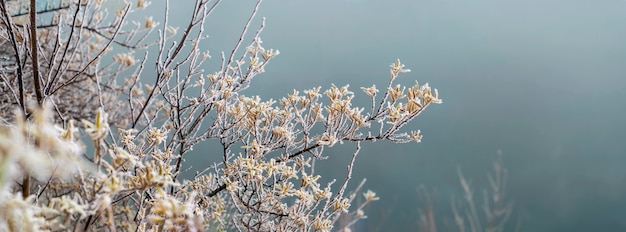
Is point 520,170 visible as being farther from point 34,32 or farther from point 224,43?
point 34,32

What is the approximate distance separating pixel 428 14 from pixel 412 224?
4.17 metres

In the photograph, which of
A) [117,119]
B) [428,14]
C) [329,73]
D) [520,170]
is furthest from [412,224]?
[117,119]

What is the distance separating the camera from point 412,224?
1055 cm

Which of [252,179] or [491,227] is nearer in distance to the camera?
[252,179]

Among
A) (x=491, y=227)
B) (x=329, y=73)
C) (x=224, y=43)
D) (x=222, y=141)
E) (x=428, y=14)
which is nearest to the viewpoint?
(x=222, y=141)

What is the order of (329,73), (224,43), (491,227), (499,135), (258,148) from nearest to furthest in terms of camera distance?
(258,148) → (491,227) → (224,43) → (329,73) → (499,135)

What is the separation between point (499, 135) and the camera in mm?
10805

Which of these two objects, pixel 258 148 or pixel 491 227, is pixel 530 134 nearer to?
pixel 491 227

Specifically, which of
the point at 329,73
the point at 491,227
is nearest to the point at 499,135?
the point at 329,73

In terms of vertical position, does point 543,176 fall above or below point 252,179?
above

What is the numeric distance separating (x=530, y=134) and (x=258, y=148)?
10492mm

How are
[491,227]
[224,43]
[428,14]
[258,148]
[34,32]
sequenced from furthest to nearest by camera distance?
[428,14]
[224,43]
[491,227]
[258,148]
[34,32]

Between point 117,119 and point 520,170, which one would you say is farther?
point 520,170

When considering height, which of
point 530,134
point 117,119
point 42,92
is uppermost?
point 530,134
